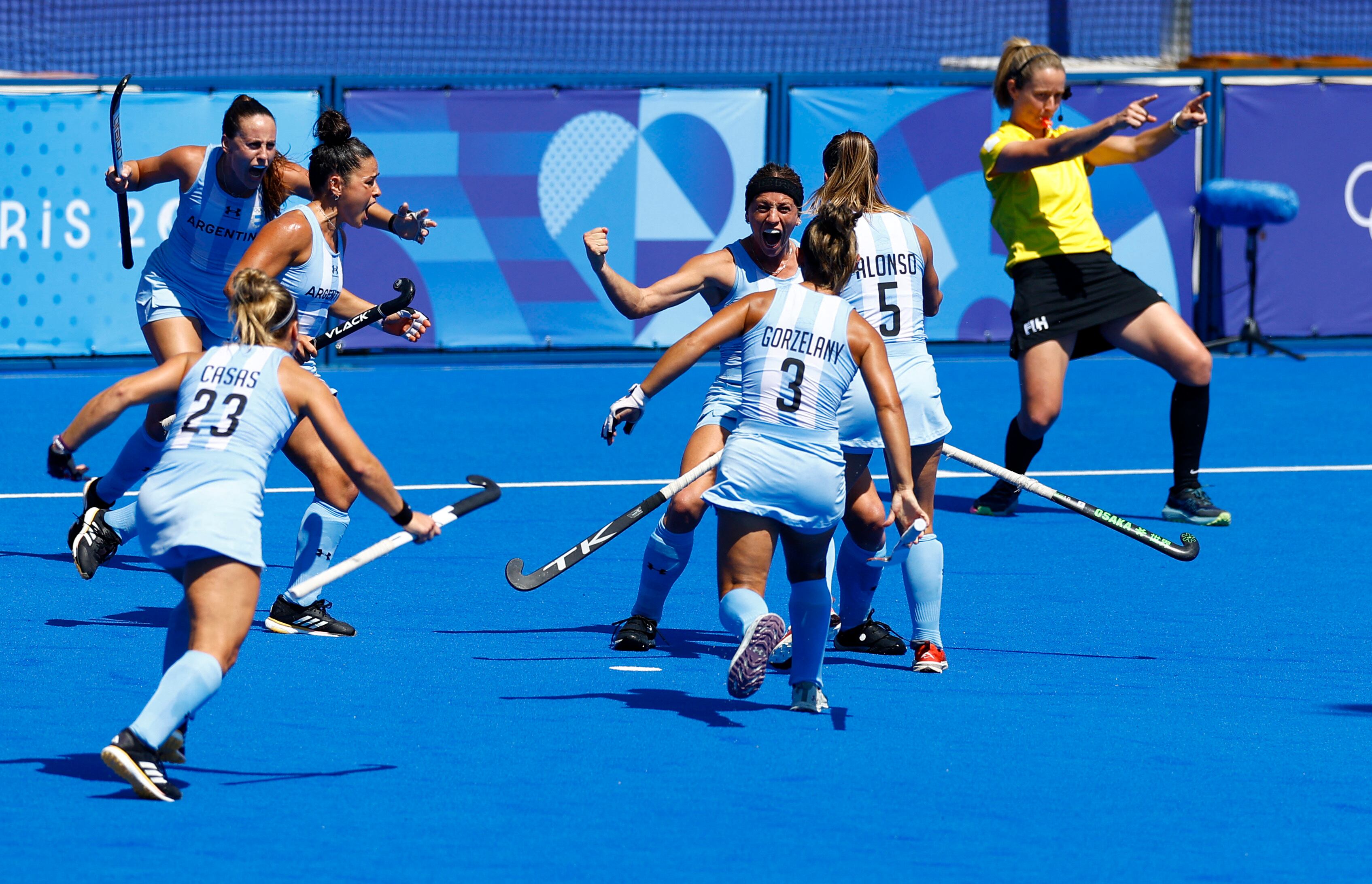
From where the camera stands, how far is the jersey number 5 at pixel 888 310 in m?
6.30

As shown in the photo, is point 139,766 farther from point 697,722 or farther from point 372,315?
point 372,315

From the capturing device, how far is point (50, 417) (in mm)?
11750

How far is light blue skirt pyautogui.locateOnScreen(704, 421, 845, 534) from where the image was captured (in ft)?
17.0

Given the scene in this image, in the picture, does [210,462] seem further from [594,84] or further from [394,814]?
[594,84]

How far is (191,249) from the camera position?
7.30 meters

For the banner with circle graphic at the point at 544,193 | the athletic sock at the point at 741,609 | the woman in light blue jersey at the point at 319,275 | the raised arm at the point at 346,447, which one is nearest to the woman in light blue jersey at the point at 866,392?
the athletic sock at the point at 741,609

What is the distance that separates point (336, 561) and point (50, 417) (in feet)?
15.6

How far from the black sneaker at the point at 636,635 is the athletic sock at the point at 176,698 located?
2026 mm

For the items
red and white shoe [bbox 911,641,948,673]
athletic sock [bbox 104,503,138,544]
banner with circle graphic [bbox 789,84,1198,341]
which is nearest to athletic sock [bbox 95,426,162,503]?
athletic sock [bbox 104,503,138,544]

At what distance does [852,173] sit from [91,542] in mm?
3153

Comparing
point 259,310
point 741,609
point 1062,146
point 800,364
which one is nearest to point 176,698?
point 259,310

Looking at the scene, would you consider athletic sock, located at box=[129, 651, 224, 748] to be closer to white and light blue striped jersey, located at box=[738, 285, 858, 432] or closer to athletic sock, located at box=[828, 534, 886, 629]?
white and light blue striped jersey, located at box=[738, 285, 858, 432]

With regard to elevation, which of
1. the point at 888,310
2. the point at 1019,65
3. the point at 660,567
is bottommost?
the point at 660,567

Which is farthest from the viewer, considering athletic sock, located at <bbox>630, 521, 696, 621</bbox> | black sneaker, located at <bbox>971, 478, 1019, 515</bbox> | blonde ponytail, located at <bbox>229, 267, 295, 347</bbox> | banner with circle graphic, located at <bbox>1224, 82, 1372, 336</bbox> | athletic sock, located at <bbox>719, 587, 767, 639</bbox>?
banner with circle graphic, located at <bbox>1224, 82, 1372, 336</bbox>
